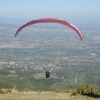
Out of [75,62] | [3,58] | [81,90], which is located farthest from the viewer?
[3,58]

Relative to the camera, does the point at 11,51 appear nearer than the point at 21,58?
No

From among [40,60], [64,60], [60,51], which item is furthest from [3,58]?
[60,51]

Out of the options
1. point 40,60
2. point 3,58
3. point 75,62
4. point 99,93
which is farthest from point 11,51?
point 99,93

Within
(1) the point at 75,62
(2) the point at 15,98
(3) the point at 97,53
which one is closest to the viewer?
(2) the point at 15,98

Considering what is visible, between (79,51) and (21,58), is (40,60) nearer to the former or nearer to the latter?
(21,58)

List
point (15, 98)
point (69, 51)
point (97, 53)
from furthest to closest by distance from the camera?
point (69, 51), point (97, 53), point (15, 98)

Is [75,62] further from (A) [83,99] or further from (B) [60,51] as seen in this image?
(A) [83,99]

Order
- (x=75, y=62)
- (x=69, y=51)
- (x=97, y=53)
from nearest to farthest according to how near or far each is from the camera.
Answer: (x=75, y=62), (x=97, y=53), (x=69, y=51)

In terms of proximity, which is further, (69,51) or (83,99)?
(69,51)

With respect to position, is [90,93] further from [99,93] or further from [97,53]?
[97,53]
